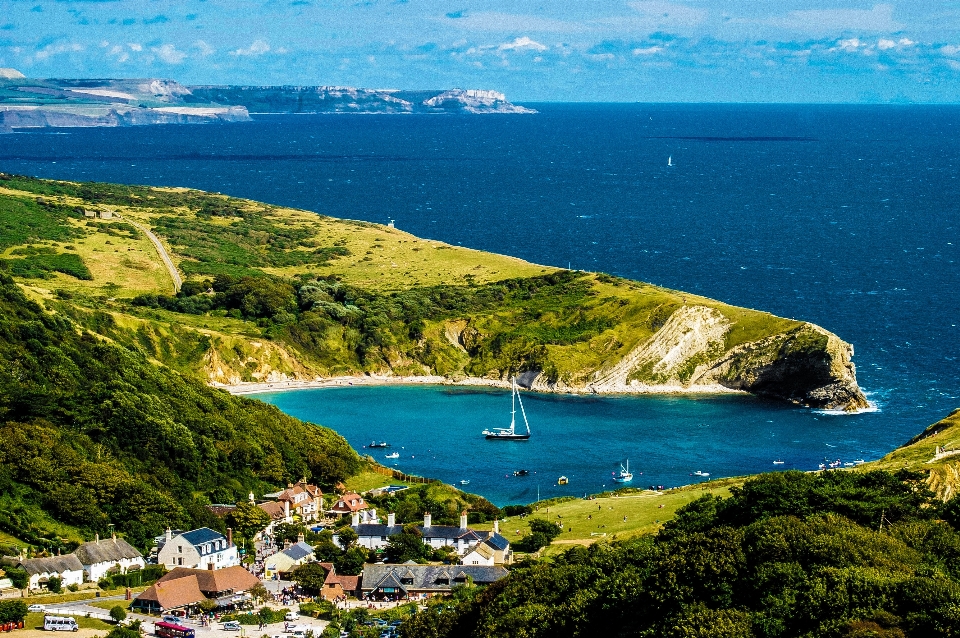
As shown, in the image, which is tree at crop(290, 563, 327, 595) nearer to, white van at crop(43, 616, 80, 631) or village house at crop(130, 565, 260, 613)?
village house at crop(130, 565, 260, 613)

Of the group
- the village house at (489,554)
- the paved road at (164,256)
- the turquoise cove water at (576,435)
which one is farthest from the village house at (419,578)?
the paved road at (164,256)

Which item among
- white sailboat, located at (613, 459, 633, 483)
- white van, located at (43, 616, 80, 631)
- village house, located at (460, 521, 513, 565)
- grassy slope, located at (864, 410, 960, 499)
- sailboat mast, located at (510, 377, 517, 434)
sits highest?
grassy slope, located at (864, 410, 960, 499)

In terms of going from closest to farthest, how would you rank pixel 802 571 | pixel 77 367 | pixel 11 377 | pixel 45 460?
pixel 802 571 < pixel 45 460 < pixel 11 377 < pixel 77 367

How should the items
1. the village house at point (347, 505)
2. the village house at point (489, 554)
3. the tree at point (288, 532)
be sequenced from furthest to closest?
the village house at point (347, 505), the tree at point (288, 532), the village house at point (489, 554)

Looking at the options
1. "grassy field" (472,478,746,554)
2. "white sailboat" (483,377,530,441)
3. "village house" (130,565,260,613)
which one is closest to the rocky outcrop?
"white sailboat" (483,377,530,441)

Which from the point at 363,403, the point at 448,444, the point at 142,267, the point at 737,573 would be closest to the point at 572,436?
the point at 448,444

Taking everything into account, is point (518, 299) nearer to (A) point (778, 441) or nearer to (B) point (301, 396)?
(B) point (301, 396)

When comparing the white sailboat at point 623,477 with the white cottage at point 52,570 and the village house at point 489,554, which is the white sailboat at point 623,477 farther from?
the white cottage at point 52,570
